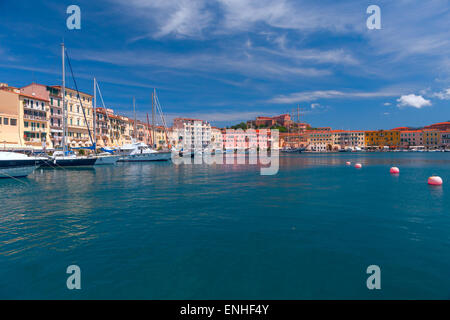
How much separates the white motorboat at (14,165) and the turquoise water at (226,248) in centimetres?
1117

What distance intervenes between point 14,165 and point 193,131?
11928 cm

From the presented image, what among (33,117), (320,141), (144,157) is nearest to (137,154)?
(144,157)

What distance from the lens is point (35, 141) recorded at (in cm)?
5072

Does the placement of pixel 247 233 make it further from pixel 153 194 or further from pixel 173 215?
pixel 153 194

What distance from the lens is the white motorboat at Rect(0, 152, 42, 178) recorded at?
22466 millimetres

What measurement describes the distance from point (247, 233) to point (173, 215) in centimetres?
387

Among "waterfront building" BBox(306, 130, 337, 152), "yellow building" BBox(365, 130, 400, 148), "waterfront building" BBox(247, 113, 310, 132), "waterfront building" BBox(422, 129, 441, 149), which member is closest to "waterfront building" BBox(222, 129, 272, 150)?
"waterfront building" BBox(306, 130, 337, 152)

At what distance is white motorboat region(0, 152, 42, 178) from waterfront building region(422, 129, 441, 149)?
178164mm

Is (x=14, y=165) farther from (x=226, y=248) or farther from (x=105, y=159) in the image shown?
(x=226, y=248)

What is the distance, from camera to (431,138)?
150625 mm

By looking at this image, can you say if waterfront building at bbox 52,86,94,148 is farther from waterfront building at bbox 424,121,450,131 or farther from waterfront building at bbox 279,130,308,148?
waterfront building at bbox 424,121,450,131

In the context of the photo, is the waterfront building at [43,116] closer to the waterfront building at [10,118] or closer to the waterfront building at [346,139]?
the waterfront building at [10,118]
